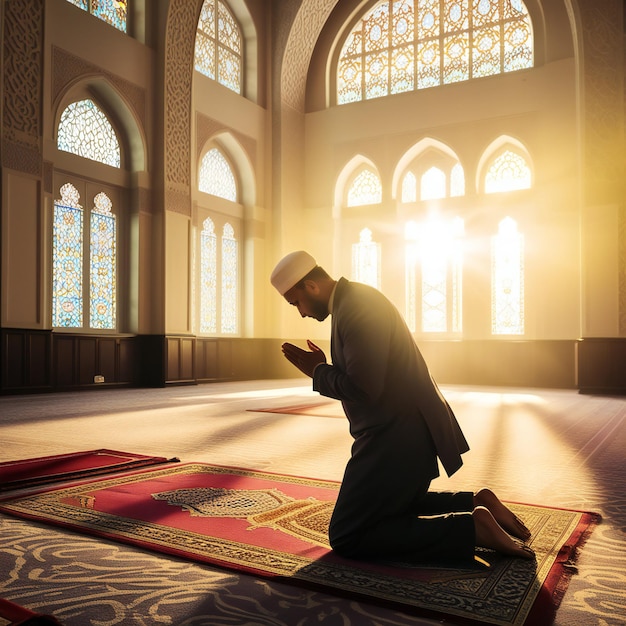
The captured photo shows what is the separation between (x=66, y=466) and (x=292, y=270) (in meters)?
1.86

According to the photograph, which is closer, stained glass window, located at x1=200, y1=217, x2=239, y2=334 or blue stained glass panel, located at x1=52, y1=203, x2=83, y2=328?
blue stained glass panel, located at x1=52, y1=203, x2=83, y2=328

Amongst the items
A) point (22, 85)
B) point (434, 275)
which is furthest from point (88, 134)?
point (434, 275)

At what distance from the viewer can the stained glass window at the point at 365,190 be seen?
11852 millimetres

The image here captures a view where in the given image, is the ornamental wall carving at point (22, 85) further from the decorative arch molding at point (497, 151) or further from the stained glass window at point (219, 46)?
the decorative arch molding at point (497, 151)

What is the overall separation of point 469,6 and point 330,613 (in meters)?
11.3

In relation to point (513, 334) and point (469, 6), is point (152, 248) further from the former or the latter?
point (469, 6)

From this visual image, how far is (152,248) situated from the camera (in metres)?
9.39

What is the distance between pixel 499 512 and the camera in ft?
6.98

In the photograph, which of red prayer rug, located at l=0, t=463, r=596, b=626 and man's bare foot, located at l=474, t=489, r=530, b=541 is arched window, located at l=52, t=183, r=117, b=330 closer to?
red prayer rug, located at l=0, t=463, r=596, b=626

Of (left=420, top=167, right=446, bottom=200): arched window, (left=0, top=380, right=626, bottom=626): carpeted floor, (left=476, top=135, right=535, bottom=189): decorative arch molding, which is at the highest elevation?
Answer: (left=476, top=135, right=535, bottom=189): decorative arch molding

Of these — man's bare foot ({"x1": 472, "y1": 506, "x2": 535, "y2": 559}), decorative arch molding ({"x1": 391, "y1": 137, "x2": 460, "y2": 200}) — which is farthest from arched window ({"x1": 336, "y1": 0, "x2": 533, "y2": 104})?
man's bare foot ({"x1": 472, "y1": 506, "x2": 535, "y2": 559})

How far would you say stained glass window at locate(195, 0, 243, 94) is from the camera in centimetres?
1063

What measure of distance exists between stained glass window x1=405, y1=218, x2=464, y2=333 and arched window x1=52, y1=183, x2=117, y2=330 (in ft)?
16.0

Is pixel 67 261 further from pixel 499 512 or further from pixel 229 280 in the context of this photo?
pixel 499 512
